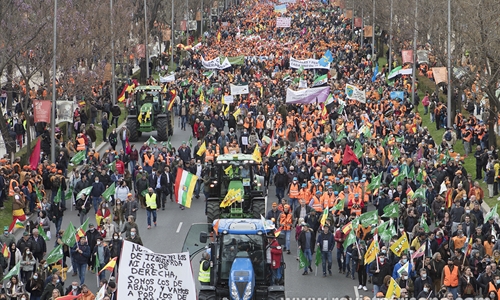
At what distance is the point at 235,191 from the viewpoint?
100.0 ft

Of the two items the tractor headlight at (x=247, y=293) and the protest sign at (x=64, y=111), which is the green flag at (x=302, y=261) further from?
the protest sign at (x=64, y=111)

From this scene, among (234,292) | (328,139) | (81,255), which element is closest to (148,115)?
(328,139)

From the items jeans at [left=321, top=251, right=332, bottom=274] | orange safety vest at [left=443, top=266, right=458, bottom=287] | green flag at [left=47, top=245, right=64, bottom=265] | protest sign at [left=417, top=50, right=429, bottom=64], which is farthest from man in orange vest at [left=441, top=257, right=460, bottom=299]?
protest sign at [left=417, top=50, right=429, bottom=64]

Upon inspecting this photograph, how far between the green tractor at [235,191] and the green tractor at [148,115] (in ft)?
48.2

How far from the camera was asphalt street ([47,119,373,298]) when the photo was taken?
2694cm

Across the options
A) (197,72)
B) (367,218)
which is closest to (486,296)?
(367,218)

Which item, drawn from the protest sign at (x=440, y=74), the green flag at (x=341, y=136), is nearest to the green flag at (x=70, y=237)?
the green flag at (x=341, y=136)

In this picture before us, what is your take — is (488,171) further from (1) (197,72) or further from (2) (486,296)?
(1) (197,72)

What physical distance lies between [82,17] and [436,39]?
17.2 meters

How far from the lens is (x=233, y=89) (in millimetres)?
50938

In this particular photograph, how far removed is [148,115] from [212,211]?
54.6 ft

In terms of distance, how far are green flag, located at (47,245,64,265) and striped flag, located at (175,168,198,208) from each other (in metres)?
8.06

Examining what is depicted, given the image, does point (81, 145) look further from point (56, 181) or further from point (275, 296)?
point (275, 296)

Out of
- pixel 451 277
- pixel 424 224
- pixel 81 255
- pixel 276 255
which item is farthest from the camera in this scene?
pixel 424 224
